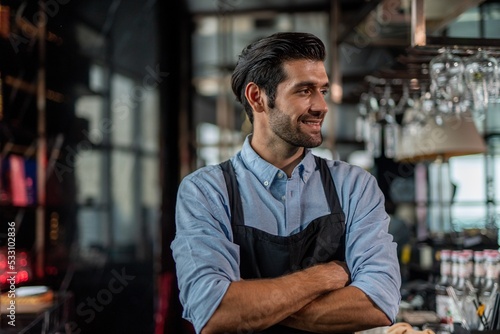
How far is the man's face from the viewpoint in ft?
5.87

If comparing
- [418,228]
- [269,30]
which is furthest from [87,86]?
[418,228]

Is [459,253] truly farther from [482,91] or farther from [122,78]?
[122,78]

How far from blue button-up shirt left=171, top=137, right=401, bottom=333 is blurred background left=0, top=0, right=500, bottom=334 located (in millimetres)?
823

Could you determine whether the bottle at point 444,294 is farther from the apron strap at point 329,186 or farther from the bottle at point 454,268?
the apron strap at point 329,186

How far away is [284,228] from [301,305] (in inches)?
9.2

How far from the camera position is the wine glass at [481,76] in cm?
254

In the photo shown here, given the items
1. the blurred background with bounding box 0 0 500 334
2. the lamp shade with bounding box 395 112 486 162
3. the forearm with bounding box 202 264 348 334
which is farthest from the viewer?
the lamp shade with bounding box 395 112 486 162

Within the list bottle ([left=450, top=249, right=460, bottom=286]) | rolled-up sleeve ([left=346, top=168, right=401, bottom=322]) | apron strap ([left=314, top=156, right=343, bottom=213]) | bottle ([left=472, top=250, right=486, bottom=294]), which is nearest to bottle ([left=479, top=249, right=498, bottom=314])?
bottle ([left=472, top=250, right=486, bottom=294])

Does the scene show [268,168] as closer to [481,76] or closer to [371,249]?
[371,249]

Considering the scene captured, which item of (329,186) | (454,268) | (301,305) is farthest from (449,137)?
(301,305)

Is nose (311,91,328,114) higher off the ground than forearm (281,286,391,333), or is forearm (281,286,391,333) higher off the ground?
nose (311,91,328,114)

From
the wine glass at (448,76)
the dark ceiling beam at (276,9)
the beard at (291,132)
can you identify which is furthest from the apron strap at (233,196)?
the dark ceiling beam at (276,9)

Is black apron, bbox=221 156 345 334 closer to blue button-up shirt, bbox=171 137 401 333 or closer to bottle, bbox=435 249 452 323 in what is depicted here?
blue button-up shirt, bbox=171 137 401 333

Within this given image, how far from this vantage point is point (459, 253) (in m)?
2.74
